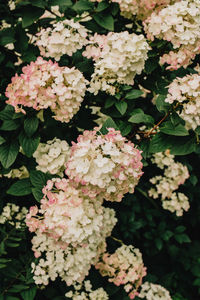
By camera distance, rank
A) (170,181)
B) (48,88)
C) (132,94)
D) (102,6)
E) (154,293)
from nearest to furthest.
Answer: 1. (48,88)
2. (132,94)
3. (102,6)
4. (154,293)
5. (170,181)

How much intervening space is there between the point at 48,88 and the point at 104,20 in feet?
2.50

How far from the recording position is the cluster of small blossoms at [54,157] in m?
1.71

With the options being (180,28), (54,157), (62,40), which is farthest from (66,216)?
(180,28)

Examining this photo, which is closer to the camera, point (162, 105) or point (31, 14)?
point (162, 105)

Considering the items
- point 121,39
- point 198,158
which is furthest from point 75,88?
point 198,158

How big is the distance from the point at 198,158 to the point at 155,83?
52.2 inches

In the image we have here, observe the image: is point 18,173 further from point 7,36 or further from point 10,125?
point 7,36

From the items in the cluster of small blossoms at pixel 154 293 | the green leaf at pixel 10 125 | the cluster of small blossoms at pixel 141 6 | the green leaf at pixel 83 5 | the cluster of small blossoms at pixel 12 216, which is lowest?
the cluster of small blossoms at pixel 154 293

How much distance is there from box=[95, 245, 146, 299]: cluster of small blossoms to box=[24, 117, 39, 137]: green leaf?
110 cm

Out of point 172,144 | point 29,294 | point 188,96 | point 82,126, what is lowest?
point 29,294

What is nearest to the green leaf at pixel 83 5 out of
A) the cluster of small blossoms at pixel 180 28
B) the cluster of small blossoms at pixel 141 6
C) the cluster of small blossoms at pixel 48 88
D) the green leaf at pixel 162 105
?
the cluster of small blossoms at pixel 141 6

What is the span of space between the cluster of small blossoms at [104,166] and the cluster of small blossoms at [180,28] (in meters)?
0.67

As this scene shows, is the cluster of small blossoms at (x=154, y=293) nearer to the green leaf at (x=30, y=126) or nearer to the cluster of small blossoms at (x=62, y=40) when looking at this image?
the green leaf at (x=30, y=126)

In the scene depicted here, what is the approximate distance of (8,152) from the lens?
1707 millimetres
